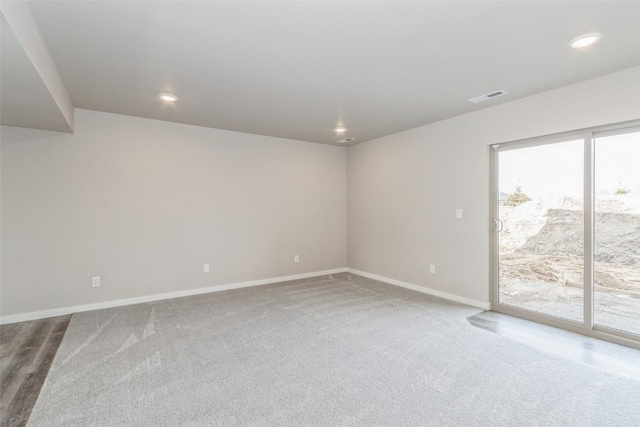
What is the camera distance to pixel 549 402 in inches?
78.4

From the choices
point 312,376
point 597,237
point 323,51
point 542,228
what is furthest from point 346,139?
point 312,376

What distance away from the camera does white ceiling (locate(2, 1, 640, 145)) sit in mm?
1884

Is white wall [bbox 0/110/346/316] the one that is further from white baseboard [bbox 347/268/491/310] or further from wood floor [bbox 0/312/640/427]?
white baseboard [bbox 347/268/491/310]

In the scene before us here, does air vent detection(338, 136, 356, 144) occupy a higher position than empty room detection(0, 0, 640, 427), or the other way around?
air vent detection(338, 136, 356, 144)

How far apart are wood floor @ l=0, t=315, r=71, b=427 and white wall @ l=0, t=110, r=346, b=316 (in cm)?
41

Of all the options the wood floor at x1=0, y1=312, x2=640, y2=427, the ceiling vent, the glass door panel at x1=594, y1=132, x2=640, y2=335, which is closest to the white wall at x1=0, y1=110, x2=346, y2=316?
the wood floor at x1=0, y1=312, x2=640, y2=427

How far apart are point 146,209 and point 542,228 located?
16.1 feet

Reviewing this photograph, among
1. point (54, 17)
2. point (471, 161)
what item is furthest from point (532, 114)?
point (54, 17)

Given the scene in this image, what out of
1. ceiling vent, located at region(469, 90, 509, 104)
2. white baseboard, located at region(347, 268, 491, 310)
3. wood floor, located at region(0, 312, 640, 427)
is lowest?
wood floor, located at region(0, 312, 640, 427)

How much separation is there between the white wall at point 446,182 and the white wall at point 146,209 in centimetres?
102

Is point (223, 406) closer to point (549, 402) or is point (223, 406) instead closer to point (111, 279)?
point (549, 402)

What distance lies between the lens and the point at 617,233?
2883mm

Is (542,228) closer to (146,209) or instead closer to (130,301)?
(146,209)

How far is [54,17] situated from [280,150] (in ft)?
11.5
